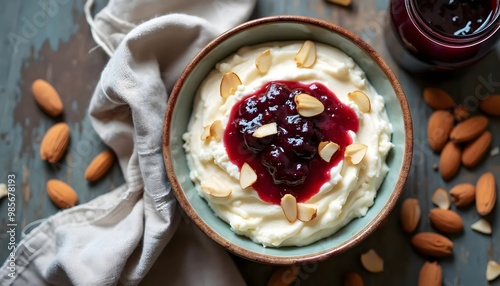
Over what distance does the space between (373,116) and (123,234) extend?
0.78 m

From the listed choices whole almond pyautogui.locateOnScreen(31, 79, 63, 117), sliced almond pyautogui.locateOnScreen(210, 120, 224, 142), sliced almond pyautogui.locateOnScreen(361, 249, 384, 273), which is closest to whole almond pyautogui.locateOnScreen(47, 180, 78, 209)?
whole almond pyautogui.locateOnScreen(31, 79, 63, 117)

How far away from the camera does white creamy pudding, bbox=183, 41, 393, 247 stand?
1.40m

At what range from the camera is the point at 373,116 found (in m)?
1.47

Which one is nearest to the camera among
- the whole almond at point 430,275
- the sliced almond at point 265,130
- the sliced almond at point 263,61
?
the sliced almond at point 265,130

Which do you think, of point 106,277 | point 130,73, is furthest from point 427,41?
point 106,277

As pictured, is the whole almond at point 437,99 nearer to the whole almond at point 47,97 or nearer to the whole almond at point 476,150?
the whole almond at point 476,150

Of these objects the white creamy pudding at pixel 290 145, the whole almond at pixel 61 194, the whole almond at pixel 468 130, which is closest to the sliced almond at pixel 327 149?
the white creamy pudding at pixel 290 145

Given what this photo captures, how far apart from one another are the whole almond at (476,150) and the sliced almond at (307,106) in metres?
0.60

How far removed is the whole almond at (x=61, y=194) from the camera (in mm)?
1731

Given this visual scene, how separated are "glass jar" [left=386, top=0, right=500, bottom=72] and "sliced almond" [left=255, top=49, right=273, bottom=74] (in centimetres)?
40

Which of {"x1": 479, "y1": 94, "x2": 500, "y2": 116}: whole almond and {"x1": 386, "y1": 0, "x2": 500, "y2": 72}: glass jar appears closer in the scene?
{"x1": 386, "y1": 0, "x2": 500, "y2": 72}: glass jar

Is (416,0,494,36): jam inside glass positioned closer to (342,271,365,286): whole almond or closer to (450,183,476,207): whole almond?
(450,183,476,207): whole almond

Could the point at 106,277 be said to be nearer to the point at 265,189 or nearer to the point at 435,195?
the point at 265,189

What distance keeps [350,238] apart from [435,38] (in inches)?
23.1
